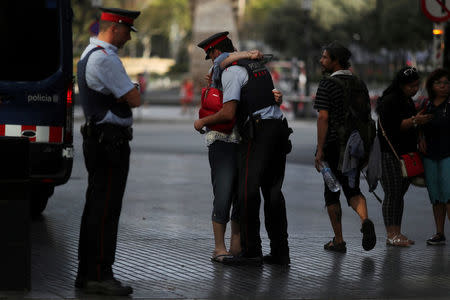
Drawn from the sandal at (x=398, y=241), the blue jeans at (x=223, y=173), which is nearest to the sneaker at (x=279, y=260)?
the blue jeans at (x=223, y=173)

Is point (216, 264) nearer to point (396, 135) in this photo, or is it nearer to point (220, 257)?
point (220, 257)

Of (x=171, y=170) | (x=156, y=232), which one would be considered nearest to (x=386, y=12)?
(x=171, y=170)

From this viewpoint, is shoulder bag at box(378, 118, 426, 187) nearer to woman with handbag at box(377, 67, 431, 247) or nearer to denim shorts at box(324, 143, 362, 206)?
woman with handbag at box(377, 67, 431, 247)

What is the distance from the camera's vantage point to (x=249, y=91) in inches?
300

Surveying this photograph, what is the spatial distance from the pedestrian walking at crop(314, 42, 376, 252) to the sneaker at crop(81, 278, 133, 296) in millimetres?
2383

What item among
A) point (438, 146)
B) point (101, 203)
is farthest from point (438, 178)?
point (101, 203)

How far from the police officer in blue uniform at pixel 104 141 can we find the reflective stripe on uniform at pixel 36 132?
9.58 feet

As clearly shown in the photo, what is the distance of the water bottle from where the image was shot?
836 centimetres

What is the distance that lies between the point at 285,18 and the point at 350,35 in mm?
5223

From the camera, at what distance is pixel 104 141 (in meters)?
6.58

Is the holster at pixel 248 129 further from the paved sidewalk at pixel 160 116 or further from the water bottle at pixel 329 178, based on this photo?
the paved sidewalk at pixel 160 116

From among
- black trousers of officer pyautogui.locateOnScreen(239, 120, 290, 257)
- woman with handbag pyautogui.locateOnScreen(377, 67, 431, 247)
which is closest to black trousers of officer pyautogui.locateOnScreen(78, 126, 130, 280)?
black trousers of officer pyautogui.locateOnScreen(239, 120, 290, 257)

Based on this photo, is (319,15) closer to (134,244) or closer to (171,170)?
(171,170)

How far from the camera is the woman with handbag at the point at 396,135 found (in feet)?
29.5
